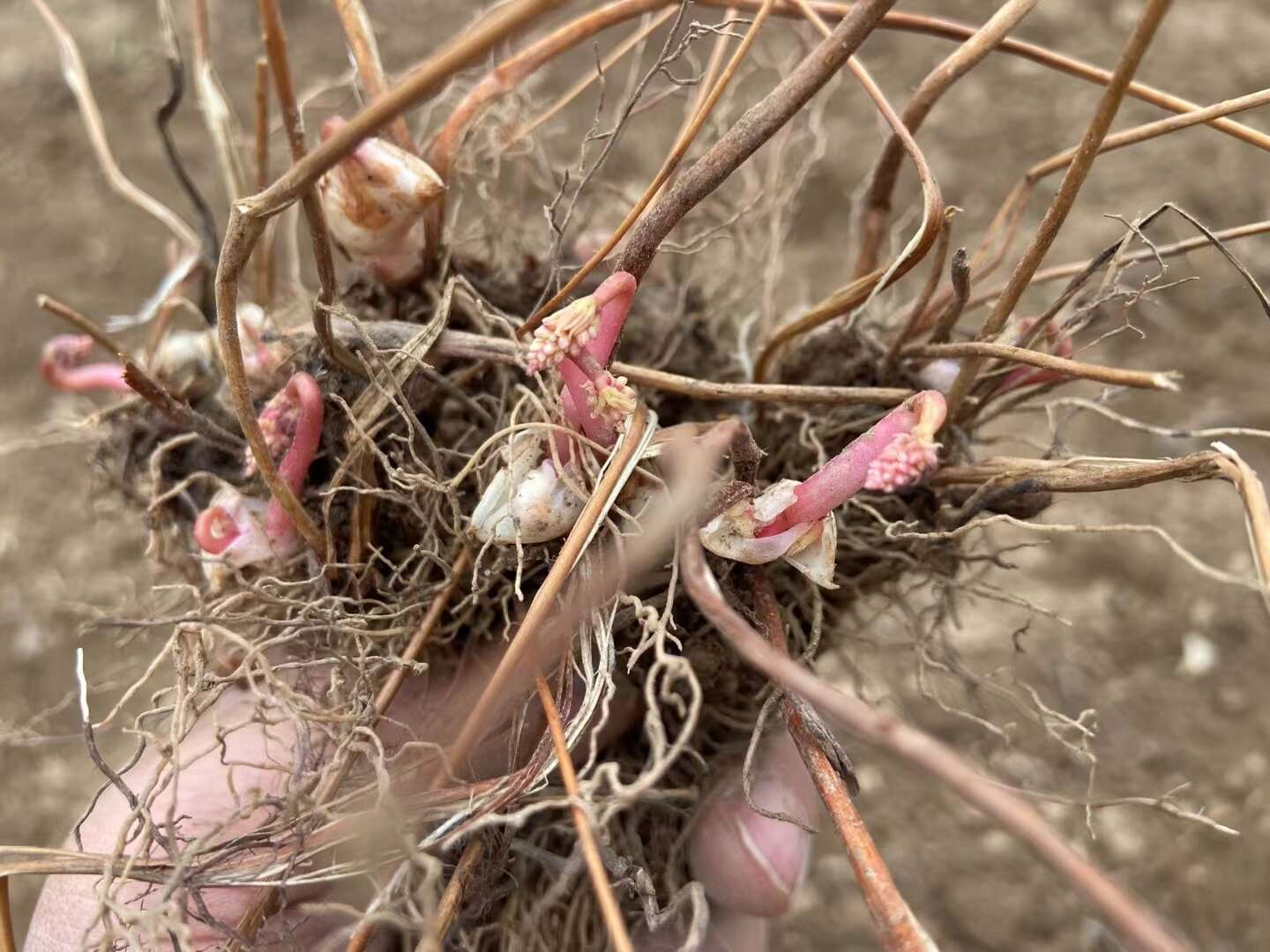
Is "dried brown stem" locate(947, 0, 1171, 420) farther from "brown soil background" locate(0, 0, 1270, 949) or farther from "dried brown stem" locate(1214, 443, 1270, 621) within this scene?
"brown soil background" locate(0, 0, 1270, 949)

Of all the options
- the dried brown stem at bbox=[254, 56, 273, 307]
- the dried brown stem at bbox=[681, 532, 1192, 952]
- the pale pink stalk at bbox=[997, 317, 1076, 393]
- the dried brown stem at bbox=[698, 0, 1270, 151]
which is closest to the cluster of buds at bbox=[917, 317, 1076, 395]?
the pale pink stalk at bbox=[997, 317, 1076, 393]

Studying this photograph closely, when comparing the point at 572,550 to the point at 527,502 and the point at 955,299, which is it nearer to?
the point at 527,502

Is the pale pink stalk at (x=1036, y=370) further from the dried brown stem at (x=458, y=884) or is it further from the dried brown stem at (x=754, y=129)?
the dried brown stem at (x=458, y=884)

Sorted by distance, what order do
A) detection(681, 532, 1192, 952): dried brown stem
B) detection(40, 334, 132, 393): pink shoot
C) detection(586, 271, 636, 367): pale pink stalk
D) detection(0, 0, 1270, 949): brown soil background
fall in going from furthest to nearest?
detection(0, 0, 1270, 949): brown soil background
detection(40, 334, 132, 393): pink shoot
detection(586, 271, 636, 367): pale pink stalk
detection(681, 532, 1192, 952): dried brown stem

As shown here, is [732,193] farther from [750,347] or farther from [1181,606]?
[1181,606]

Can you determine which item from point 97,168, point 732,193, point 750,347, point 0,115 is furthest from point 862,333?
point 0,115

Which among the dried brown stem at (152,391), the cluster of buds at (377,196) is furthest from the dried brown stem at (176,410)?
the cluster of buds at (377,196)
